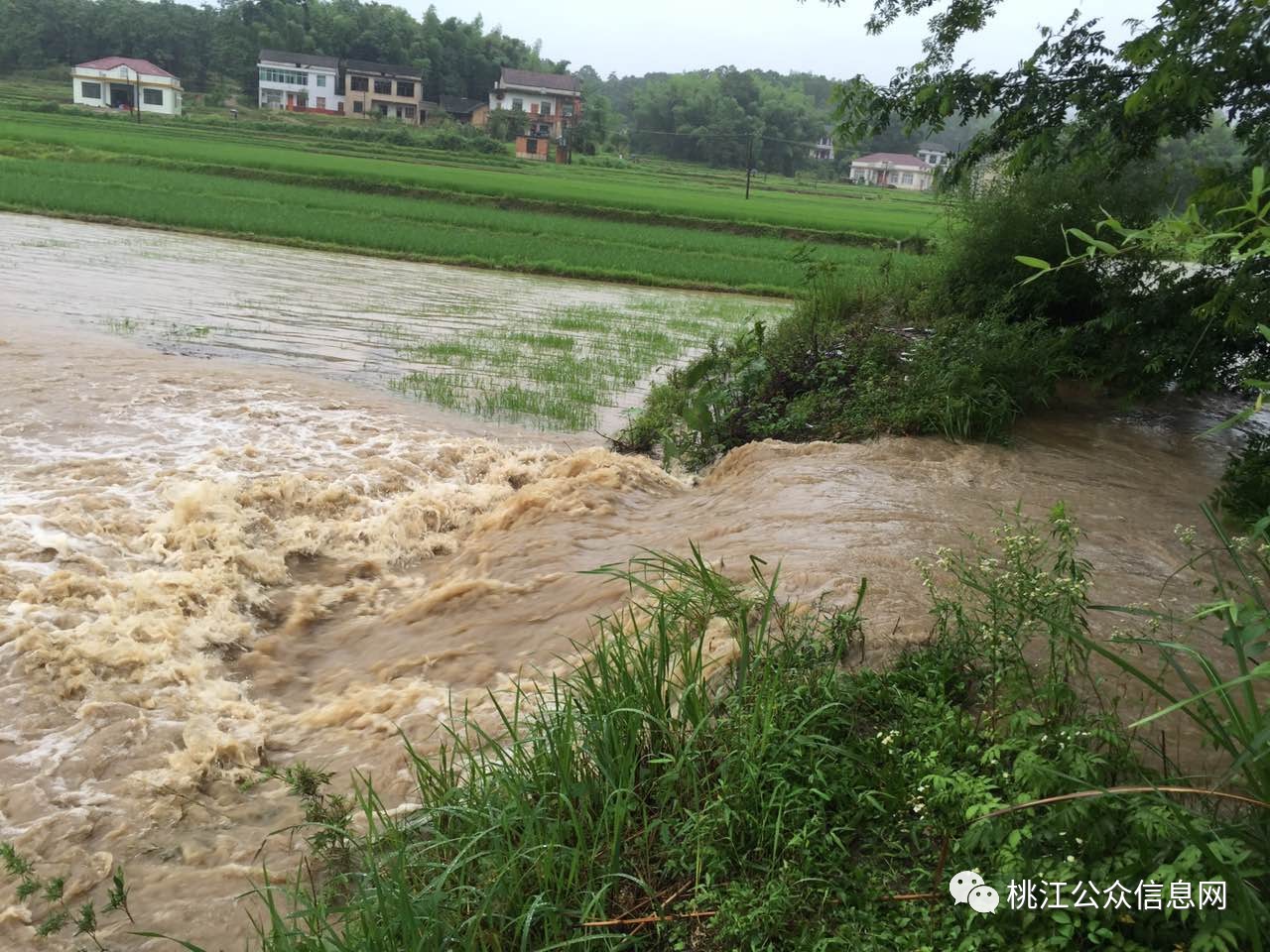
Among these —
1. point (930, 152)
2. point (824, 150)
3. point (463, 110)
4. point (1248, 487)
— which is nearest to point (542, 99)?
point (463, 110)

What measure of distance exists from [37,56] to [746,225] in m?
64.4

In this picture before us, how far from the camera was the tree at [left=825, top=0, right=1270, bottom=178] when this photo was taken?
5.59 metres

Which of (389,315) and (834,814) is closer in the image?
(834,814)

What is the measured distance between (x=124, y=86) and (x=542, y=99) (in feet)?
92.6

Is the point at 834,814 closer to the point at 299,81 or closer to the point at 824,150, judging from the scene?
the point at 299,81

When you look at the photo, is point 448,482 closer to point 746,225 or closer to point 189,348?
point 189,348

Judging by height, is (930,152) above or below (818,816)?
above

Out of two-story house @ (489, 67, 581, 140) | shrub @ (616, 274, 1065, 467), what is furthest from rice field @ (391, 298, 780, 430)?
two-story house @ (489, 67, 581, 140)

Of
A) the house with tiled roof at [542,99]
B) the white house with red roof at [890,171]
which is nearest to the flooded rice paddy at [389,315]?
the house with tiled roof at [542,99]

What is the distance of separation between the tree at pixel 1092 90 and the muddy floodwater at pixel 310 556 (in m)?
2.32

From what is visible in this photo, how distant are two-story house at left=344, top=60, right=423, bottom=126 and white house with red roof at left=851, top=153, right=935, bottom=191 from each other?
126 feet

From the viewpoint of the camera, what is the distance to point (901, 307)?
10.1 metres

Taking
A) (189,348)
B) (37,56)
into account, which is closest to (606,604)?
(189,348)

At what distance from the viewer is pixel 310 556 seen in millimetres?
6125
